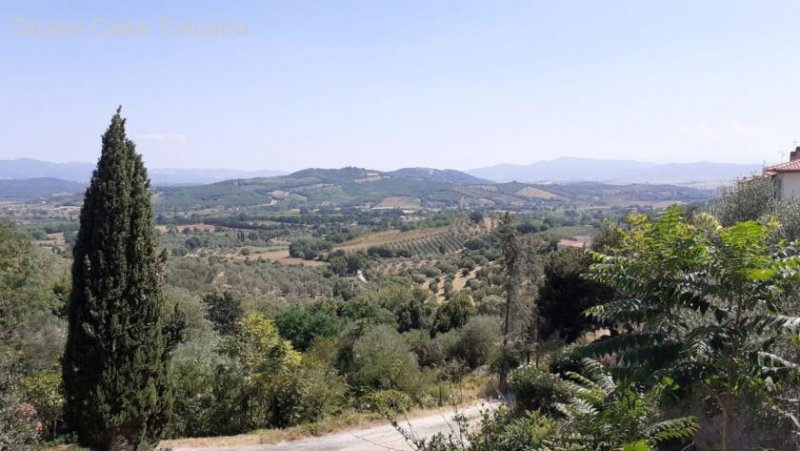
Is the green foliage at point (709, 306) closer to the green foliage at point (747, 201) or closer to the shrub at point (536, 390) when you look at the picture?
the shrub at point (536, 390)

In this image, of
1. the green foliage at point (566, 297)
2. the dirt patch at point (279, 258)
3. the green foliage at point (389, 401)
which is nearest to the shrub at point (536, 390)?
the green foliage at point (389, 401)

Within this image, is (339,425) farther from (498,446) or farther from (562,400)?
(498,446)

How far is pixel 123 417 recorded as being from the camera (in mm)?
10695

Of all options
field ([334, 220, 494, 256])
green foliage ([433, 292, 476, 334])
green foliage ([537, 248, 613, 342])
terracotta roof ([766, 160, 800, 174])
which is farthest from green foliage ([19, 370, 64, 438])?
field ([334, 220, 494, 256])

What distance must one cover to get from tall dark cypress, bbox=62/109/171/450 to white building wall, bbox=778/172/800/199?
69.8 ft

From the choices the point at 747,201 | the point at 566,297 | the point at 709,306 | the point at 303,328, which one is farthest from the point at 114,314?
the point at 303,328

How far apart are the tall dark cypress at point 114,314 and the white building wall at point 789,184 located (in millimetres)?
21265

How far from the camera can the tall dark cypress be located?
10672mm

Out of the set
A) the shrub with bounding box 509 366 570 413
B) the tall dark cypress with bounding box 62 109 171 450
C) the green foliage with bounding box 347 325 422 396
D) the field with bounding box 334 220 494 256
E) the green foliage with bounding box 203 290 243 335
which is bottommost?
the field with bounding box 334 220 494 256

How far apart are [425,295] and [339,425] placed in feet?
108

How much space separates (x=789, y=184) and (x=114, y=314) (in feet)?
74.3

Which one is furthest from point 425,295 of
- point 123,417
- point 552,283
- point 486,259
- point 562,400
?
point 123,417

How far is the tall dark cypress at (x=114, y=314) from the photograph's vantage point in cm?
1067

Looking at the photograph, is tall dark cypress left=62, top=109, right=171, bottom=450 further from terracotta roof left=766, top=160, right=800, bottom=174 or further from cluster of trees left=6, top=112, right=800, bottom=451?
terracotta roof left=766, top=160, right=800, bottom=174
